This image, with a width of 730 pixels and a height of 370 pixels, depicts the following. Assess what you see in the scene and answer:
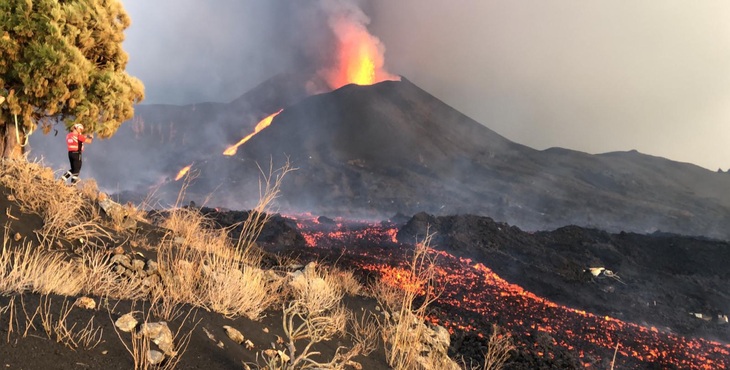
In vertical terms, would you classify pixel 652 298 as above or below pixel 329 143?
below

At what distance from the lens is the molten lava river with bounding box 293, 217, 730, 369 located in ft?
35.4

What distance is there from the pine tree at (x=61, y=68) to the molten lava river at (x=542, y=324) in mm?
6991

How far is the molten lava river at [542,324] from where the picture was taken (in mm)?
10805

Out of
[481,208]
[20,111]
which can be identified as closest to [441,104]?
[481,208]

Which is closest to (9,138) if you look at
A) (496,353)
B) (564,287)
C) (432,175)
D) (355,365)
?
(355,365)

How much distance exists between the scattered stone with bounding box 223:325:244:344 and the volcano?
41604mm

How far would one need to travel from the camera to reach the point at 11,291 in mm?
2891

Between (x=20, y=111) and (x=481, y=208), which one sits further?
(x=481, y=208)

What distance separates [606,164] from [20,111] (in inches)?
3689

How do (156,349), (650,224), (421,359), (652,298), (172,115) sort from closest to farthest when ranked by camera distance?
(156,349) < (421,359) < (652,298) < (650,224) < (172,115)

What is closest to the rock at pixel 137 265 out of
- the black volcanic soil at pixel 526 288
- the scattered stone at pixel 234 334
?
the black volcanic soil at pixel 526 288

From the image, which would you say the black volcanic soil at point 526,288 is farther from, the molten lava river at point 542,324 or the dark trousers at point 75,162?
the dark trousers at point 75,162

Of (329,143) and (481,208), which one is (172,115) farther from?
(481,208)

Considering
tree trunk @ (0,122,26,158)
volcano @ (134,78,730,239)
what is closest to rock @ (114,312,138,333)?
tree trunk @ (0,122,26,158)
